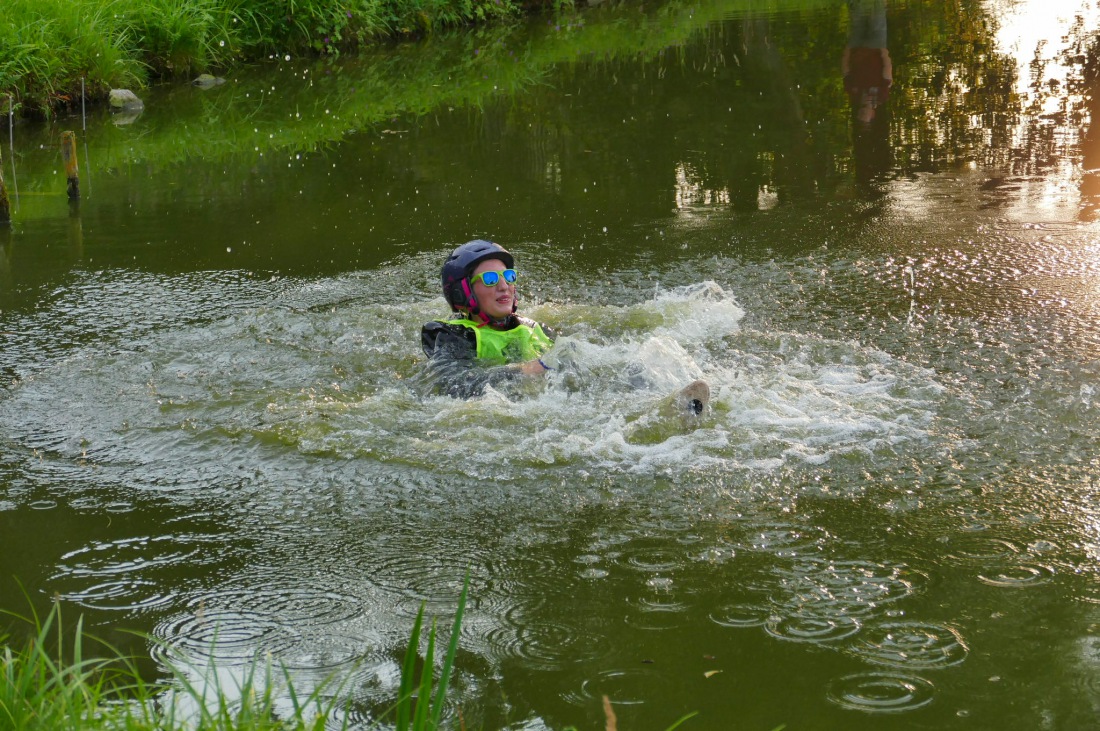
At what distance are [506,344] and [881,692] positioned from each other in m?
3.58

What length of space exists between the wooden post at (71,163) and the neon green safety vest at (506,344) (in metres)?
6.14

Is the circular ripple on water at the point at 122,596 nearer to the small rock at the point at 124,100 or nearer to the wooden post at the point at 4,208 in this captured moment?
the wooden post at the point at 4,208

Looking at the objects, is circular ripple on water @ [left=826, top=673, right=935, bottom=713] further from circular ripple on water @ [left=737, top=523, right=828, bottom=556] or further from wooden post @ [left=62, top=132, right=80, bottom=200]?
wooden post @ [left=62, top=132, right=80, bottom=200]

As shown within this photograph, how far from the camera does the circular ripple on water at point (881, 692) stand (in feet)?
11.2

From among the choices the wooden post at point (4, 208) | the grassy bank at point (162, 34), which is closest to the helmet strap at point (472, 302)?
the wooden post at point (4, 208)

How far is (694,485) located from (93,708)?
8.74 ft

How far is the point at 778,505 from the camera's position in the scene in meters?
4.73

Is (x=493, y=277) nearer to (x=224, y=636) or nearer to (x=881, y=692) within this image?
(x=224, y=636)

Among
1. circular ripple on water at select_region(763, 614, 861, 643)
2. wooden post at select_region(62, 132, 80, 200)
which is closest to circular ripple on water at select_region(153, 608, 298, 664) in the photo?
circular ripple on water at select_region(763, 614, 861, 643)

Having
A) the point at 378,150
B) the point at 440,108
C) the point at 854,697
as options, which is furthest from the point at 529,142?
the point at 854,697

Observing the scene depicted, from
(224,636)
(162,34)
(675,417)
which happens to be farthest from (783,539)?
(162,34)

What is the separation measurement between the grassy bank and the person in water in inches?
370

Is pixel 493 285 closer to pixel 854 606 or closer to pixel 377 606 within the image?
pixel 377 606

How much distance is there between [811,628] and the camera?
12.6 ft
